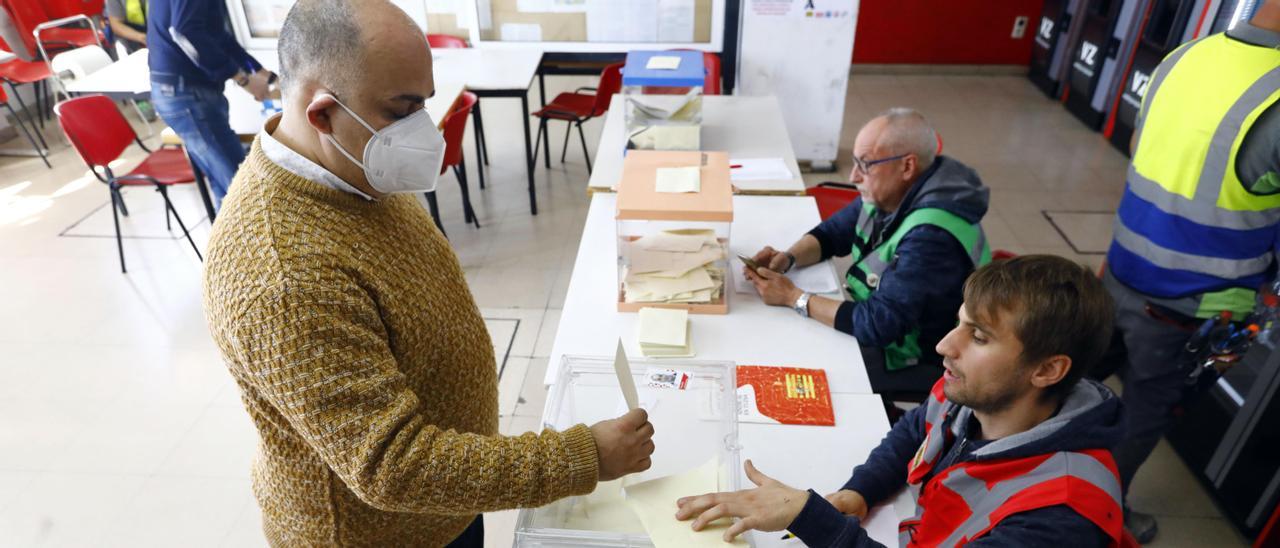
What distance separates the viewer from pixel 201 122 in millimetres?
3502

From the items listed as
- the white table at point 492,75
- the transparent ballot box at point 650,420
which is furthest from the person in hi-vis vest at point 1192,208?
the white table at point 492,75

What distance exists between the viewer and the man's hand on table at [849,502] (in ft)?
4.89

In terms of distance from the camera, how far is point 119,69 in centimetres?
418

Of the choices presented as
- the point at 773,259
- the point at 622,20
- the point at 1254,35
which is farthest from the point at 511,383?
the point at 622,20

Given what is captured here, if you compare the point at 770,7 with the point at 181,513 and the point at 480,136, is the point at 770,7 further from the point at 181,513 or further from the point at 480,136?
the point at 181,513

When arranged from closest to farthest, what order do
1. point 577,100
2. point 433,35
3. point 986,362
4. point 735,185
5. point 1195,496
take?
point 986,362 < point 1195,496 < point 735,185 < point 577,100 < point 433,35

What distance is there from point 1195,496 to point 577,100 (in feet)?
12.5

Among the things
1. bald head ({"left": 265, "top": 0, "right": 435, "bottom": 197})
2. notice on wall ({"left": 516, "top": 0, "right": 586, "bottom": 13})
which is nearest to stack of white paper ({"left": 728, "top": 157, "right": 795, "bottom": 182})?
bald head ({"left": 265, "top": 0, "right": 435, "bottom": 197})

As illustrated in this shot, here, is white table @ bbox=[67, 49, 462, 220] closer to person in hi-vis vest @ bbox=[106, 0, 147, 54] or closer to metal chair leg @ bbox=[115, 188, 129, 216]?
metal chair leg @ bbox=[115, 188, 129, 216]

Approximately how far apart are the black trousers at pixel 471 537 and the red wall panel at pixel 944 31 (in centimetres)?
659

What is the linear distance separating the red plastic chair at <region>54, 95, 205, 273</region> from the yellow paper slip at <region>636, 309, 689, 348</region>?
293 centimetres

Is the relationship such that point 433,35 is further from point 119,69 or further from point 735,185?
point 735,185

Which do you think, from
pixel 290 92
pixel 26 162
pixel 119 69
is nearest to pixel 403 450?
pixel 290 92

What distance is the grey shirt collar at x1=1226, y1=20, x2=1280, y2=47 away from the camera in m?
1.93
